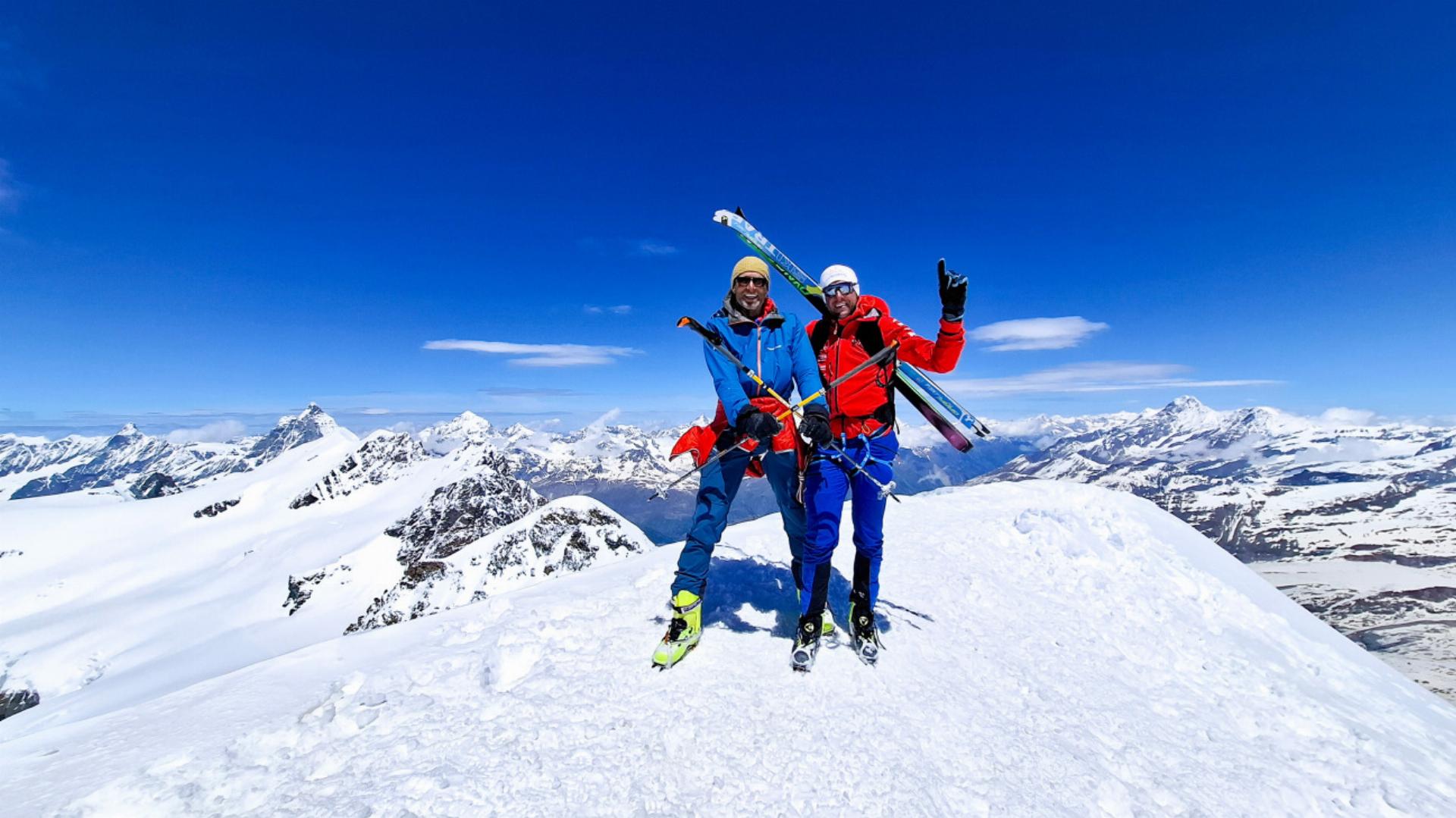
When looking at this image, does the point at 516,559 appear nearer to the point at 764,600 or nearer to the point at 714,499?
the point at 764,600

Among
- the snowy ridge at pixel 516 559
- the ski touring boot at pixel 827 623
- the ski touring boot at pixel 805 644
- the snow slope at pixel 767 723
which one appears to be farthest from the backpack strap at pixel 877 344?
the snowy ridge at pixel 516 559

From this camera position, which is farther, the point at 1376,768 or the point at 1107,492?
the point at 1107,492

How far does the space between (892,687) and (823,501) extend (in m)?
2.07

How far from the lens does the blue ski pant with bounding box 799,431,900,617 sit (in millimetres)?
6688

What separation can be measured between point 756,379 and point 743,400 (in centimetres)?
36

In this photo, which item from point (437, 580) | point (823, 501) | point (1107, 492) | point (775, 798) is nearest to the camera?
point (775, 798)

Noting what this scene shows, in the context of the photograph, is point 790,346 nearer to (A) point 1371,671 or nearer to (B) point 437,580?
(A) point 1371,671

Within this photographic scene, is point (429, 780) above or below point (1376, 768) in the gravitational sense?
above

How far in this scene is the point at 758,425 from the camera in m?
6.08

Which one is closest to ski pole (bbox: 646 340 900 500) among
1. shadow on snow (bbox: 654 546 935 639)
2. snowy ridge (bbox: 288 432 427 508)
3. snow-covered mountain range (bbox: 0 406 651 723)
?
shadow on snow (bbox: 654 546 935 639)

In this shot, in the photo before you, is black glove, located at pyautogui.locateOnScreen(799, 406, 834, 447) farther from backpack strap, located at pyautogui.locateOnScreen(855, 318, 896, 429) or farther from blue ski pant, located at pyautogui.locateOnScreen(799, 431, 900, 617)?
backpack strap, located at pyautogui.locateOnScreen(855, 318, 896, 429)

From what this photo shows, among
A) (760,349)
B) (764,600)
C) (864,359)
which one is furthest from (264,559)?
(864,359)

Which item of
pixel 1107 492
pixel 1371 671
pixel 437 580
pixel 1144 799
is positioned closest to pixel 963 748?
pixel 1144 799

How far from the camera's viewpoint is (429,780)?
4.14 m
